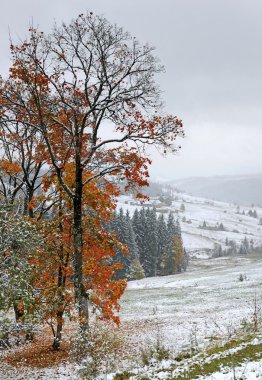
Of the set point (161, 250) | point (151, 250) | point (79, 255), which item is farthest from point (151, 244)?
point (79, 255)

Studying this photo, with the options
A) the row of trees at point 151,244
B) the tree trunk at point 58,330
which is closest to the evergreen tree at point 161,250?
the row of trees at point 151,244

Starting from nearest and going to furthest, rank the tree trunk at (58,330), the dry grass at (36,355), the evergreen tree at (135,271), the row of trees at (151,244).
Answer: the dry grass at (36,355) < the tree trunk at (58,330) < the evergreen tree at (135,271) < the row of trees at (151,244)

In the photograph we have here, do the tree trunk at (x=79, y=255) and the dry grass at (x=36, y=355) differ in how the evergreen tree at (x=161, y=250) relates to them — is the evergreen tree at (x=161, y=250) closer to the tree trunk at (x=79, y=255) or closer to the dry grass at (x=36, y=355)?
the dry grass at (x=36, y=355)

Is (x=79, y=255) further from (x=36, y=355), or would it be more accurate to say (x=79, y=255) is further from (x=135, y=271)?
(x=135, y=271)

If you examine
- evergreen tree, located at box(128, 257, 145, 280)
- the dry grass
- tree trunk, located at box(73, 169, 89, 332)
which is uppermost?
tree trunk, located at box(73, 169, 89, 332)

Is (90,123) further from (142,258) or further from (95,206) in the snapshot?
(142,258)

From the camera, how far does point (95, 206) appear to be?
47.9 feet

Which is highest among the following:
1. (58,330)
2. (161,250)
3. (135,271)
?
(58,330)

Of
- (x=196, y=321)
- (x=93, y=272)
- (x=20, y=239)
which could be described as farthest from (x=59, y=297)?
(x=196, y=321)

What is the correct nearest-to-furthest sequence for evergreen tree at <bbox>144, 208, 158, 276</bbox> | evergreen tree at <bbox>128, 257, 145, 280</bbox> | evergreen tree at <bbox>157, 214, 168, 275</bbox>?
evergreen tree at <bbox>128, 257, 145, 280</bbox>
evergreen tree at <bbox>144, 208, 158, 276</bbox>
evergreen tree at <bbox>157, 214, 168, 275</bbox>

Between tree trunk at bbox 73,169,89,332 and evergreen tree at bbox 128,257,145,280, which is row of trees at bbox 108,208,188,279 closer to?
evergreen tree at bbox 128,257,145,280

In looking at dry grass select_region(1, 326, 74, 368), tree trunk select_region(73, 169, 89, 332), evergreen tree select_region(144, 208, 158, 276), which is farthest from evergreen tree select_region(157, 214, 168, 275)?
tree trunk select_region(73, 169, 89, 332)

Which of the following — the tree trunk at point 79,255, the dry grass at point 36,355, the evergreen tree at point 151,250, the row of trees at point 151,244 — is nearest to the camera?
the tree trunk at point 79,255

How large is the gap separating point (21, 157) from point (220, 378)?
13582 mm
